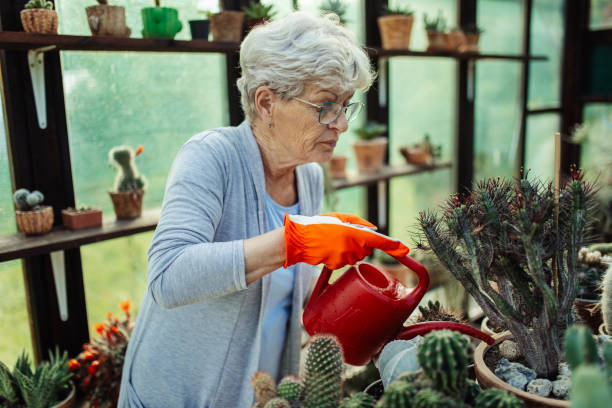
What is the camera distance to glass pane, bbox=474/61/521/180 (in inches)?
148

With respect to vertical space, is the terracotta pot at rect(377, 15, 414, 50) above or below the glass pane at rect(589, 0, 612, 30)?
below

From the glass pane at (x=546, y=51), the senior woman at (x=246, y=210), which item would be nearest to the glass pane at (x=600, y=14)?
the glass pane at (x=546, y=51)

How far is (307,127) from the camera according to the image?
122cm

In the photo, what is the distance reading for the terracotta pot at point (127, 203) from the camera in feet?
6.61

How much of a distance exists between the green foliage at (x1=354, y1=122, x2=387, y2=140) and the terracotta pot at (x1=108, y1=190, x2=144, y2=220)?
1259 mm

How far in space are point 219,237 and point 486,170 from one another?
122 inches

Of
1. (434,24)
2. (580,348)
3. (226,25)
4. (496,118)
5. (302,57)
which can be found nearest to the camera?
(580,348)

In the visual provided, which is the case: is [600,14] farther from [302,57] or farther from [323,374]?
[323,374]

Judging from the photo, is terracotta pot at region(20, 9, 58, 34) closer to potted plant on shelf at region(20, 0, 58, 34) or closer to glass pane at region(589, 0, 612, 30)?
potted plant on shelf at region(20, 0, 58, 34)

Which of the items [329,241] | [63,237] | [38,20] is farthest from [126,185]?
[329,241]

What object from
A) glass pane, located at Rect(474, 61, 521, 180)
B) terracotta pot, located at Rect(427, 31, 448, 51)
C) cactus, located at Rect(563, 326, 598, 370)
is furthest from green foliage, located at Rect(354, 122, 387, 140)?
cactus, located at Rect(563, 326, 598, 370)

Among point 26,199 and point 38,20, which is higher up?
point 38,20

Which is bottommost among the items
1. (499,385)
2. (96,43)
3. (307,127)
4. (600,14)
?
(499,385)

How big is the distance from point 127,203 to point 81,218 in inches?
7.5
